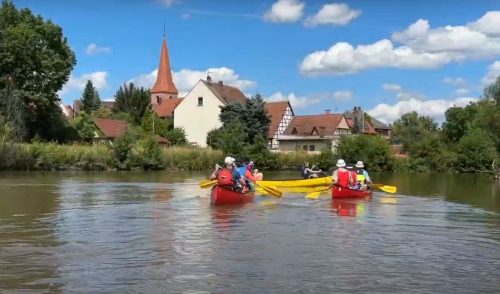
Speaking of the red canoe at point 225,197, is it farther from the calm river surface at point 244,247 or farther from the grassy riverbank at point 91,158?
the grassy riverbank at point 91,158

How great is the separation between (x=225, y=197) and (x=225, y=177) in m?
0.89

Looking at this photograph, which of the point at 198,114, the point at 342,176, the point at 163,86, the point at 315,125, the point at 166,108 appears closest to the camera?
the point at 342,176

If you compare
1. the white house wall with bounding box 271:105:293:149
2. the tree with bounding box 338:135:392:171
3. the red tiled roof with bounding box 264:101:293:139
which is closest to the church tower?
the red tiled roof with bounding box 264:101:293:139

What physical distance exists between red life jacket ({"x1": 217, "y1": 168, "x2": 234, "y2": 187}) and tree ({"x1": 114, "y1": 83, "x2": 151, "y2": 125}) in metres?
76.2

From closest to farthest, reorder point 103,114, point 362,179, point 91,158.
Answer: point 362,179, point 91,158, point 103,114

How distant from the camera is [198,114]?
82625 mm

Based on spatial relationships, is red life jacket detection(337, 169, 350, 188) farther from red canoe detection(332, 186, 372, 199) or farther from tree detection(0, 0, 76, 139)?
tree detection(0, 0, 76, 139)

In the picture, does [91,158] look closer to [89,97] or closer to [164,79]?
[89,97]

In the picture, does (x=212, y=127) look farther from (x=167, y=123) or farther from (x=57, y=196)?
(x=57, y=196)

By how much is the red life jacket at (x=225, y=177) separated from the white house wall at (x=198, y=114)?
58360mm

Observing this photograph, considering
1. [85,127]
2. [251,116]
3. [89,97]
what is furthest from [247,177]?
[89,97]

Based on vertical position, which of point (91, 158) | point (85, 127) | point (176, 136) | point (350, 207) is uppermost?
point (85, 127)

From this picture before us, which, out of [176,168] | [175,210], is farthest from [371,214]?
[176,168]

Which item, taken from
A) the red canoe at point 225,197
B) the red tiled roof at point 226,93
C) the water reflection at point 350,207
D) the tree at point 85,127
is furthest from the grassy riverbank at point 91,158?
the water reflection at point 350,207
